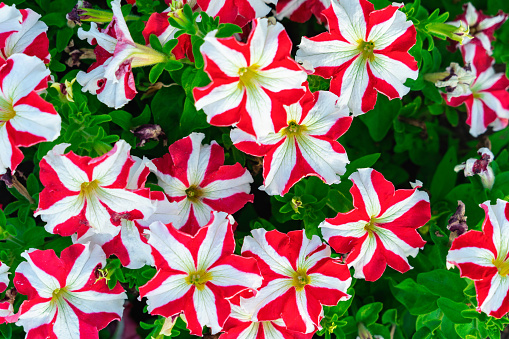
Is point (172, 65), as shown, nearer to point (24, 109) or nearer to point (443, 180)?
point (24, 109)

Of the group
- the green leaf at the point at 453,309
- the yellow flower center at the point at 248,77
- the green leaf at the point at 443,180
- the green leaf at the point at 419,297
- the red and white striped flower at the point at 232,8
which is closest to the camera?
the yellow flower center at the point at 248,77

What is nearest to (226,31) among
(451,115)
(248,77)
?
(248,77)

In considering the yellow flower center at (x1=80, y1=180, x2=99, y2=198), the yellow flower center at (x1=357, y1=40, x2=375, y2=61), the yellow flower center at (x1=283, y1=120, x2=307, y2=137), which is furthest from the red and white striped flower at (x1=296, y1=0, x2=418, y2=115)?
the yellow flower center at (x1=80, y1=180, x2=99, y2=198)

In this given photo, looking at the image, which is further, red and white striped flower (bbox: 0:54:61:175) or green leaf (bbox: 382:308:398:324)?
green leaf (bbox: 382:308:398:324)

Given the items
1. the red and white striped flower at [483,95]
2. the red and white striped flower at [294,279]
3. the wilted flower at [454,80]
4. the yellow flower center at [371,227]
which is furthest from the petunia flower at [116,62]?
the red and white striped flower at [483,95]

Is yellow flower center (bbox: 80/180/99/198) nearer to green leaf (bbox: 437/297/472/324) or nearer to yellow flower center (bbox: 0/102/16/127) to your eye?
yellow flower center (bbox: 0/102/16/127)

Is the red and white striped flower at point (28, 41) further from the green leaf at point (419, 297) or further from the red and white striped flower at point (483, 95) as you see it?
the red and white striped flower at point (483, 95)
